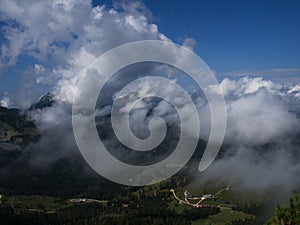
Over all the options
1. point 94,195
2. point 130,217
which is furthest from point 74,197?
point 130,217

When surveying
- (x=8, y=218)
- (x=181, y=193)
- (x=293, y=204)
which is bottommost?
(x=8, y=218)

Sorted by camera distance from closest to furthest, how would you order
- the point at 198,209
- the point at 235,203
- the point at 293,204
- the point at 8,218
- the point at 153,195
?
the point at 293,204, the point at 8,218, the point at 198,209, the point at 235,203, the point at 153,195

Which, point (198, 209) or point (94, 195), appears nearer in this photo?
point (198, 209)

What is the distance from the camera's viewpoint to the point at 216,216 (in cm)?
14225

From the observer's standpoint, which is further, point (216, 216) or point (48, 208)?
point (48, 208)

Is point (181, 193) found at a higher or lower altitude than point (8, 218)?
higher

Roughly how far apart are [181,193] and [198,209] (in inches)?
1762

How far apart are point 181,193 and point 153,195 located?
55.3 feet

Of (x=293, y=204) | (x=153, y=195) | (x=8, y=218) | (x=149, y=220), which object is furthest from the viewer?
(x=153, y=195)

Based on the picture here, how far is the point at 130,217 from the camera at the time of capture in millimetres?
126562

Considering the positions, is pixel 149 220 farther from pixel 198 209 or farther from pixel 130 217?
pixel 198 209

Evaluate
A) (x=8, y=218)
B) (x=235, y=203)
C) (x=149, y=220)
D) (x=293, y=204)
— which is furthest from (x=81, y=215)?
(x=293, y=204)

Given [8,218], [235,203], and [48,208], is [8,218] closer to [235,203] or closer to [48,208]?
[48,208]

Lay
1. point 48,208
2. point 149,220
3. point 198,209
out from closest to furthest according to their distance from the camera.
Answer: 1. point 149,220
2. point 198,209
3. point 48,208
